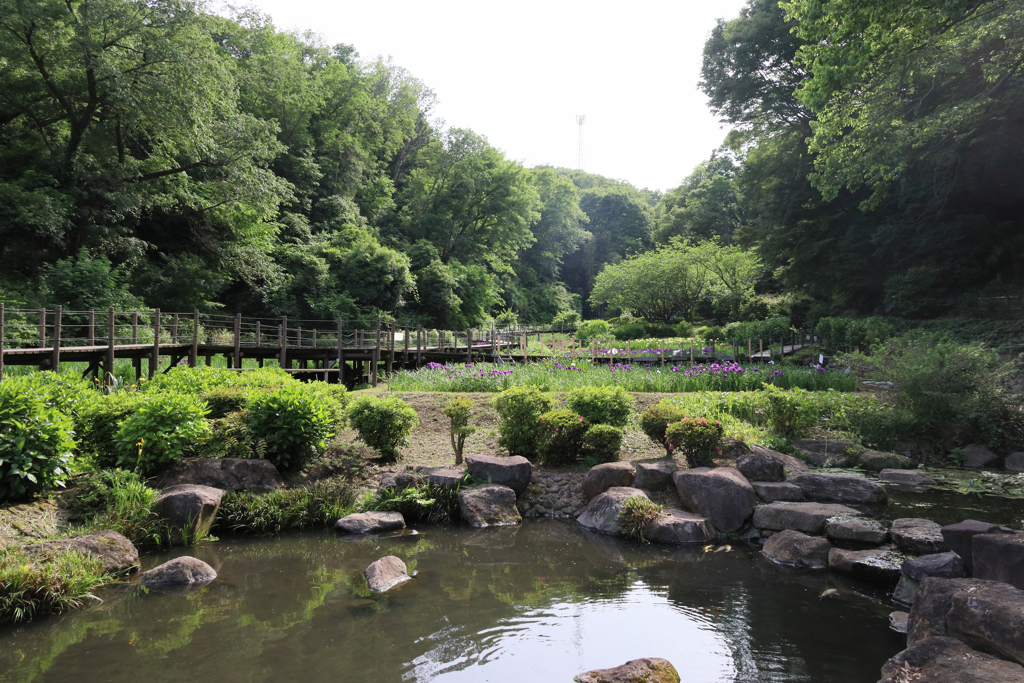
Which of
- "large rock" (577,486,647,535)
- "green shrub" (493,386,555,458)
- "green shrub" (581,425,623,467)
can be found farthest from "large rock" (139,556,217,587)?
"green shrub" (581,425,623,467)

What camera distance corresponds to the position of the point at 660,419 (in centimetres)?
915

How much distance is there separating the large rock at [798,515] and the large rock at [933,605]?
2.65m

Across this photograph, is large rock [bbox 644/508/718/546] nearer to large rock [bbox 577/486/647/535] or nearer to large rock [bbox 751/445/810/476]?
large rock [bbox 577/486/647/535]

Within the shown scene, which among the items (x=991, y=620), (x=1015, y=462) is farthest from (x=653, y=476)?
(x=1015, y=462)

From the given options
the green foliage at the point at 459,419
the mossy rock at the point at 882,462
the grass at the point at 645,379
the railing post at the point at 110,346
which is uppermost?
the railing post at the point at 110,346

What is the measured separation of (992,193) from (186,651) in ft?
80.7

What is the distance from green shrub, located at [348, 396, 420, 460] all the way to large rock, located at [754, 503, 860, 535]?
5129 mm

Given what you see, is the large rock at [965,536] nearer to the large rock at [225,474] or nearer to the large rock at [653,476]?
the large rock at [653,476]

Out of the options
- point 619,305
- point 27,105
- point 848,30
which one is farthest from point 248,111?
→ point 848,30

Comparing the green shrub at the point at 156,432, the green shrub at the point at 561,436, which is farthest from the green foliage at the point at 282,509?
the green shrub at the point at 561,436

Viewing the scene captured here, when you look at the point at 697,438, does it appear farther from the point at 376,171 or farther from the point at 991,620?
the point at 376,171

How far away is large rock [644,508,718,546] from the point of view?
7129mm

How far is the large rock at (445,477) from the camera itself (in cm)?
812

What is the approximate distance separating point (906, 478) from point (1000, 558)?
507cm
